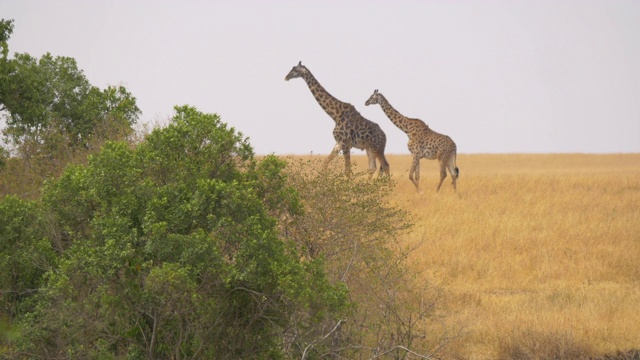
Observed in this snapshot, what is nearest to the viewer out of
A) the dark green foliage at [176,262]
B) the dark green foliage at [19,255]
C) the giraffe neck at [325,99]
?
the dark green foliage at [176,262]

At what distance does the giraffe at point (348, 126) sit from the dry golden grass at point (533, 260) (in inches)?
73.6

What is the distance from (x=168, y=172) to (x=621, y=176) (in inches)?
1117

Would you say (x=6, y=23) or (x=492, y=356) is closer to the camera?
(x=492, y=356)

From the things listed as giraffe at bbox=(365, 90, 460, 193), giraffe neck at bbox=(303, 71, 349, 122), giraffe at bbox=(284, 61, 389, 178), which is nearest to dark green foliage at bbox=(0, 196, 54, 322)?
giraffe at bbox=(284, 61, 389, 178)

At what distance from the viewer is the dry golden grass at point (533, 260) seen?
1573cm

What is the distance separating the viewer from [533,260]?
875 inches

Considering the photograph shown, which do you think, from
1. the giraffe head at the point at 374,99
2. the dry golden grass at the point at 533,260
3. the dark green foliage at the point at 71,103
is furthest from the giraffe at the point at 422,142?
the dark green foliage at the point at 71,103

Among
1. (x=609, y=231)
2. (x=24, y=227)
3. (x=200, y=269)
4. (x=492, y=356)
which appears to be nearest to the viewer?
(x=200, y=269)

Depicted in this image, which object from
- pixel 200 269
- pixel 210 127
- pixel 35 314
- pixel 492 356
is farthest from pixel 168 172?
pixel 492 356

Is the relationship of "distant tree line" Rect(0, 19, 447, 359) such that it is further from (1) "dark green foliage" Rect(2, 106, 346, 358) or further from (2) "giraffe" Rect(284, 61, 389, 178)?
(2) "giraffe" Rect(284, 61, 389, 178)

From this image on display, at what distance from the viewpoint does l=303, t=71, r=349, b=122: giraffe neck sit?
29.7 metres

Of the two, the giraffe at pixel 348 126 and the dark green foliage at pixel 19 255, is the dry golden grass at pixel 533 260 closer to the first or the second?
the giraffe at pixel 348 126

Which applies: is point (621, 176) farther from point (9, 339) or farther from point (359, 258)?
point (9, 339)

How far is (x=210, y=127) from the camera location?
1141 cm
